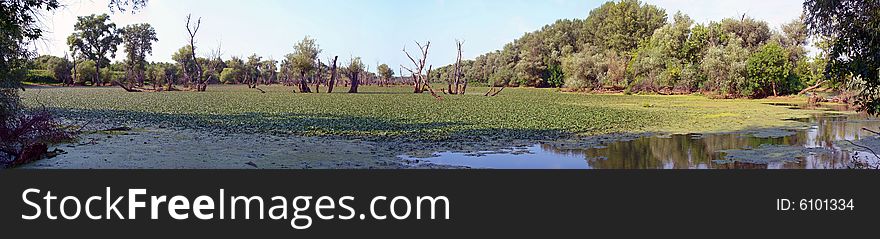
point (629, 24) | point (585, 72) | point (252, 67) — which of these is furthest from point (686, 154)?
point (252, 67)

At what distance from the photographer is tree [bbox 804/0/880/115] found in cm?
855

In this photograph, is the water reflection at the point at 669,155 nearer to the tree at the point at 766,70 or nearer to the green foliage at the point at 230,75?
the tree at the point at 766,70

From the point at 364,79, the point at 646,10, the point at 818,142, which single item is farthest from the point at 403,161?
the point at 364,79

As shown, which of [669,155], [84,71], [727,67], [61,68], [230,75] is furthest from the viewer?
[230,75]

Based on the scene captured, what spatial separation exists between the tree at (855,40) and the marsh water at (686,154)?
4.52 ft

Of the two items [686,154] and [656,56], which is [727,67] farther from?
[686,154]

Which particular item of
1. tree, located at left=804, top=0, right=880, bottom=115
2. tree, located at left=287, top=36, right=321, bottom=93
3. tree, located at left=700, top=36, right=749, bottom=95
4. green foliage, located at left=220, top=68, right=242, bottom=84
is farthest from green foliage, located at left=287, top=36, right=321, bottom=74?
tree, located at left=804, top=0, right=880, bottom=115

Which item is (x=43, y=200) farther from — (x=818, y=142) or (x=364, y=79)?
(x=364, y=79)

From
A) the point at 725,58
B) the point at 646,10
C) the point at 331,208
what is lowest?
the point at 331,208

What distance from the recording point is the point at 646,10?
53.8m

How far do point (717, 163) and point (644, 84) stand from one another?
116 feet

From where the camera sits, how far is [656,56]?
4134cm

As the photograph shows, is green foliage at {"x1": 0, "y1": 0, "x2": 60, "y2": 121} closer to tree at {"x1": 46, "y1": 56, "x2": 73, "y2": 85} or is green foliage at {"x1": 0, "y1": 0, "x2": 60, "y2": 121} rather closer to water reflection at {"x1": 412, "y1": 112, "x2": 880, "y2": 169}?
water reflection at {"x1": 412, "y1": 112, "x2": 880, "y2": 169}

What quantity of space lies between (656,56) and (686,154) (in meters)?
32.7
